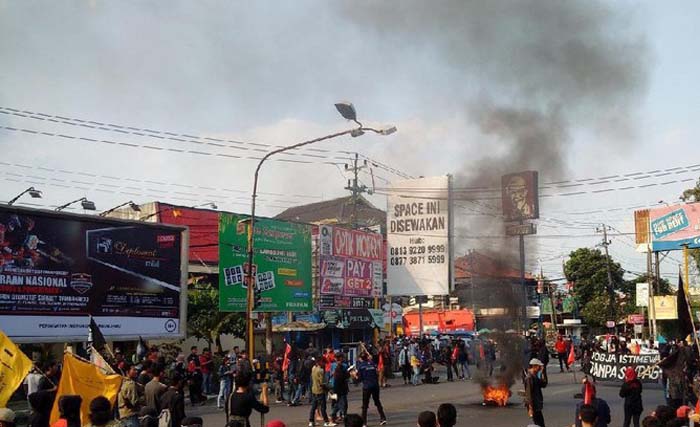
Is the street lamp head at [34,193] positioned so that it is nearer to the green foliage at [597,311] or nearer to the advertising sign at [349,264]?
the advertising sign at [349,264]

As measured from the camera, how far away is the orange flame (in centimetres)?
1820

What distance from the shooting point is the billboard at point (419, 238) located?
30266 millimetres

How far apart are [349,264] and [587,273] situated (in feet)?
104

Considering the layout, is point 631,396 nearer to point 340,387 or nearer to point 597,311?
point 340,387

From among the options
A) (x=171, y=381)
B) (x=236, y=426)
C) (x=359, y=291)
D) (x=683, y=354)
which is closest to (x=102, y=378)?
(x=171, y=381)

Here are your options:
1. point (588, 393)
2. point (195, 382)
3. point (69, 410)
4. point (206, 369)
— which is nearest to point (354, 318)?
point (206, 369)

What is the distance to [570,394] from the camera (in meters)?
21.0

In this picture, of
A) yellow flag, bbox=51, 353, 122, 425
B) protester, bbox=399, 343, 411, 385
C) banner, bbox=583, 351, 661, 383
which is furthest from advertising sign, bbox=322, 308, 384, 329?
yellow flag, bbox=51, 353, 122, 425

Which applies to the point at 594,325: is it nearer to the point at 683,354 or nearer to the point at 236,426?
the point at 683,354

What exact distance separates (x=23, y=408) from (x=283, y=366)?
7035 millimetres

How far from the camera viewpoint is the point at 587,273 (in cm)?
5850

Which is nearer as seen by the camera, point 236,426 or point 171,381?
point 236,426

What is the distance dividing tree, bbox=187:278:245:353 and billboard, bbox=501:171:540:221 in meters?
14.1

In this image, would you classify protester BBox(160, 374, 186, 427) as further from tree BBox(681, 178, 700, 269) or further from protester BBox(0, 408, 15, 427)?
tree BBox(681, 178, 700, 269)
